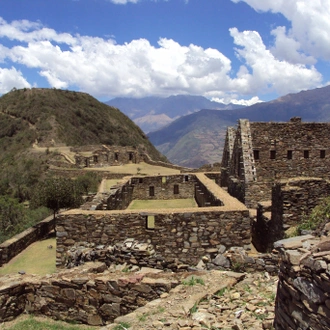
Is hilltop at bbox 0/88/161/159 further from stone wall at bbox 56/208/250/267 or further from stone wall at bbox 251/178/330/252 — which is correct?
stone wall at bbox 251/178/330/252

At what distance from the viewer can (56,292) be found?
7.11 meters

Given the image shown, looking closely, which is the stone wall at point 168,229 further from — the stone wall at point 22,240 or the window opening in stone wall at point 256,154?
the window opening in stone wall at point 256,154

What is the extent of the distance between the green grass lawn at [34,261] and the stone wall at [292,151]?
9330 mm

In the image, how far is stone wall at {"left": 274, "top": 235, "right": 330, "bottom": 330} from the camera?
3.57 m

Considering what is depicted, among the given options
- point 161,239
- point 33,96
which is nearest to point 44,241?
point 161,239

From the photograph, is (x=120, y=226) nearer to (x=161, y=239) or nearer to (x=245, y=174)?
(x=161, y=239)

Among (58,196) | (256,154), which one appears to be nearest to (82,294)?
(256,154)

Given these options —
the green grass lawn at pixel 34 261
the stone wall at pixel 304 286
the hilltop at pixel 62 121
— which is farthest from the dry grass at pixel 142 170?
the hilltop at pixel 62 121

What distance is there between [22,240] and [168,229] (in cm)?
786

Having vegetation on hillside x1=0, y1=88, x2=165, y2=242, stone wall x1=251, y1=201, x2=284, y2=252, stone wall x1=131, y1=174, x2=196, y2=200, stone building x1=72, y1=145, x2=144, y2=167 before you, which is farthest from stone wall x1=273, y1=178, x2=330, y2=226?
stone building x1=72, y1=145, x2=144, y2=167

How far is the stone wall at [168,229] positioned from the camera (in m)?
8.36

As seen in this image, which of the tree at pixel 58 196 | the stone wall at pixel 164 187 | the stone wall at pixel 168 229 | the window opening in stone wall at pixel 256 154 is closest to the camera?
the stone wall at pixel 168 229

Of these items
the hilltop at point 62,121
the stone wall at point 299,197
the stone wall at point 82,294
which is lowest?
the stone wall at point 82,294

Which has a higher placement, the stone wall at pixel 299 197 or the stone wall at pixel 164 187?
the stone wall at pixel 299 197
